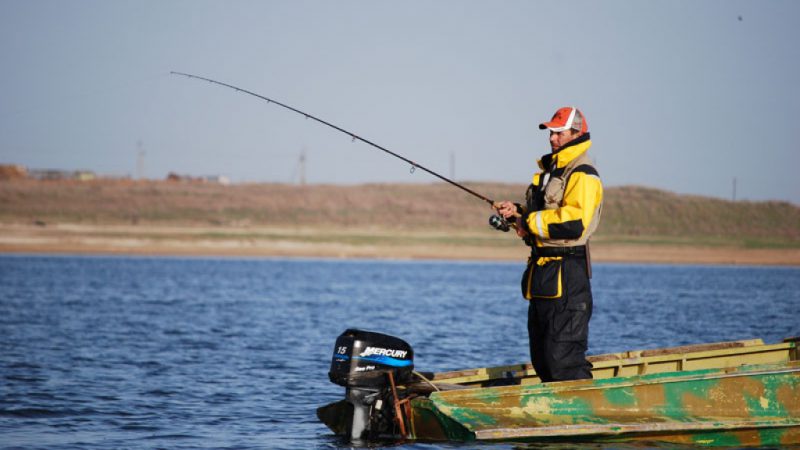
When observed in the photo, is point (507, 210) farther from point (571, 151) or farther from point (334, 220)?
point (334, 220)

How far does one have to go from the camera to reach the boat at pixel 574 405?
9039mm

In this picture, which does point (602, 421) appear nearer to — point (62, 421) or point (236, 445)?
point (236, 445)

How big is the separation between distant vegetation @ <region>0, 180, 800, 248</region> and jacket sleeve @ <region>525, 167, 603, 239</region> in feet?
238

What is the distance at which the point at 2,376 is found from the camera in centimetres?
1514

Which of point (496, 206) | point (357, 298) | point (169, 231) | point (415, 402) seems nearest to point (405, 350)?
point (415, 402)

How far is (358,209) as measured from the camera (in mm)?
98188

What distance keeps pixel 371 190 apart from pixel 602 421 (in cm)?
9914

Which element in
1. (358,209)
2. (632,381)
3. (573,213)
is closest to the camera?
(573,213)

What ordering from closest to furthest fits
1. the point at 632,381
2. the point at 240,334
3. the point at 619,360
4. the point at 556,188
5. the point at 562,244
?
1. the point at 562,244
2. the point at 556,188
3. the point at 632,381
4. the point at 619,360
5. the point at 240,334

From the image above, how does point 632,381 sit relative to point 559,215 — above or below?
below

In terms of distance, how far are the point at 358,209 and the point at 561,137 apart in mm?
89163

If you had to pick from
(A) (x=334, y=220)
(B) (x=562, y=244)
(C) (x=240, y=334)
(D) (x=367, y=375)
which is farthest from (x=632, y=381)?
(A) (x=334, y=220)

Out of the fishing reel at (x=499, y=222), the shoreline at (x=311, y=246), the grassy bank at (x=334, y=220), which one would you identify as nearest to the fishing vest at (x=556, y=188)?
the fishing reel at (x=499, y=222)

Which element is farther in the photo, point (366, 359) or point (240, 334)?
point (240, 334)
